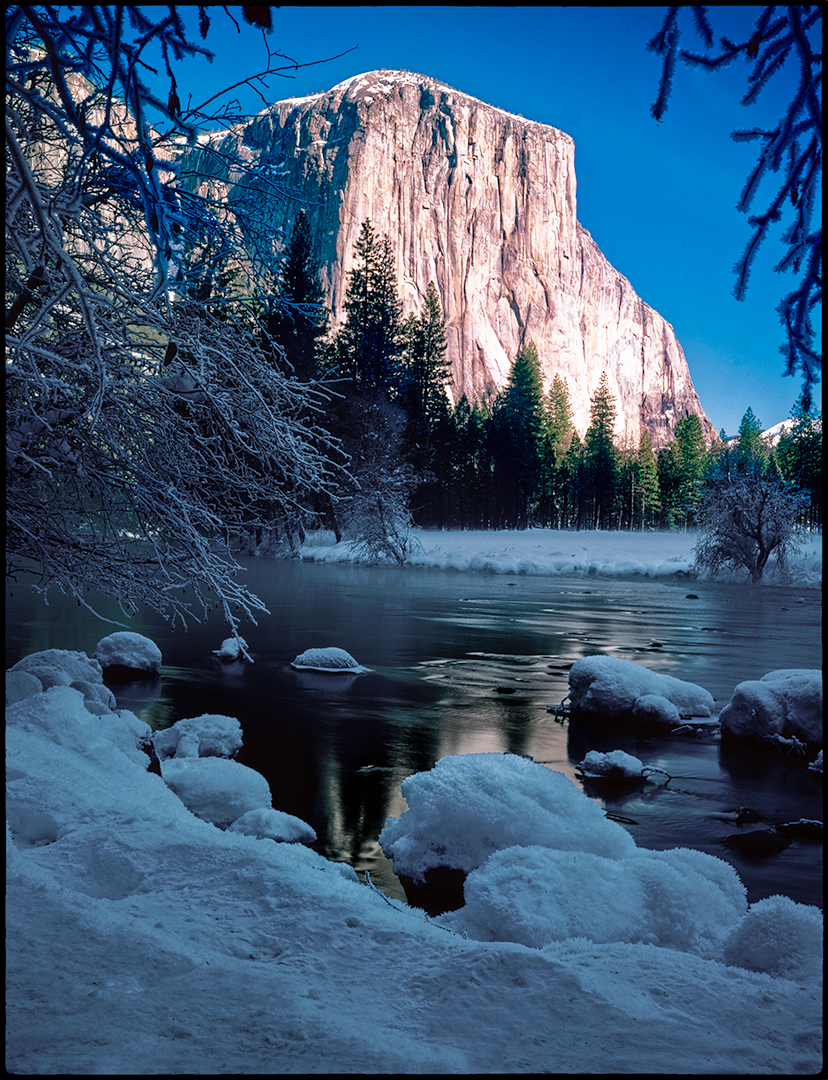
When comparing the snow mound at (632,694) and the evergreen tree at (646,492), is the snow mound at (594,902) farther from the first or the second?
the evergreen tree at (646,492)

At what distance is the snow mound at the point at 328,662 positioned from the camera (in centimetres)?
1258

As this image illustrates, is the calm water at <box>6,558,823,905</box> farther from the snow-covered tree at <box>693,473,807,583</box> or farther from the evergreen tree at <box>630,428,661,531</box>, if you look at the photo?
the evergreen tree at <box>630,428,661,531</box>

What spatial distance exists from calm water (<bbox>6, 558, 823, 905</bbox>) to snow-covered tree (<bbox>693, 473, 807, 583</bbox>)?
16.7 feet

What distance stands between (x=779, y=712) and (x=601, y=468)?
63.9 metres

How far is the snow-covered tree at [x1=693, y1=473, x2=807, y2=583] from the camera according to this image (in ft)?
93.9

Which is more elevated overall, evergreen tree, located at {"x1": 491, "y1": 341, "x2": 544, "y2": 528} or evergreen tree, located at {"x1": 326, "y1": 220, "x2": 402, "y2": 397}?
evergreen tree, located at {"x1": 326, "y1": 220, "x2": 402, "y2": 397}

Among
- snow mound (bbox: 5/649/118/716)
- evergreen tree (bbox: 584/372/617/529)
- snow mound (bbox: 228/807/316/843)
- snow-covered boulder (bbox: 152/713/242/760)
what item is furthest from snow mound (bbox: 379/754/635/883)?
evergreen tree (bbox: 584/372/617/529)

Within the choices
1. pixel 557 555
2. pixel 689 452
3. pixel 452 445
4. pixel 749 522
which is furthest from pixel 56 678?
pixel 689 452

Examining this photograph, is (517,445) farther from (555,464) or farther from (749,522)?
(749,522)

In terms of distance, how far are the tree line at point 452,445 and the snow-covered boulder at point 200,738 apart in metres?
25.7

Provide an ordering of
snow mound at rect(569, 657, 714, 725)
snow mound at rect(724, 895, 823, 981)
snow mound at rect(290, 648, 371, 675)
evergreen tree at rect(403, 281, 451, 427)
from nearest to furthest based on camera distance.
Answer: snow mound at rect(724, 895, 823, 981), snow mound at rect(569, 657, 714, 725), snow mound at rect(290, 648, 371, 675), evergreen tree at rect(403, 281, 451, 427)

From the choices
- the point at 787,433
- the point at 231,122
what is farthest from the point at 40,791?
the point at 787,433

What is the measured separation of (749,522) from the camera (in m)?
29.4

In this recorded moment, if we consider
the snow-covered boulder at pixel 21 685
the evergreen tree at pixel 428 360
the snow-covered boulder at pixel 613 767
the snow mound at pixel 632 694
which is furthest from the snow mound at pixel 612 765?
the evergreen tree at pixel 428 360
